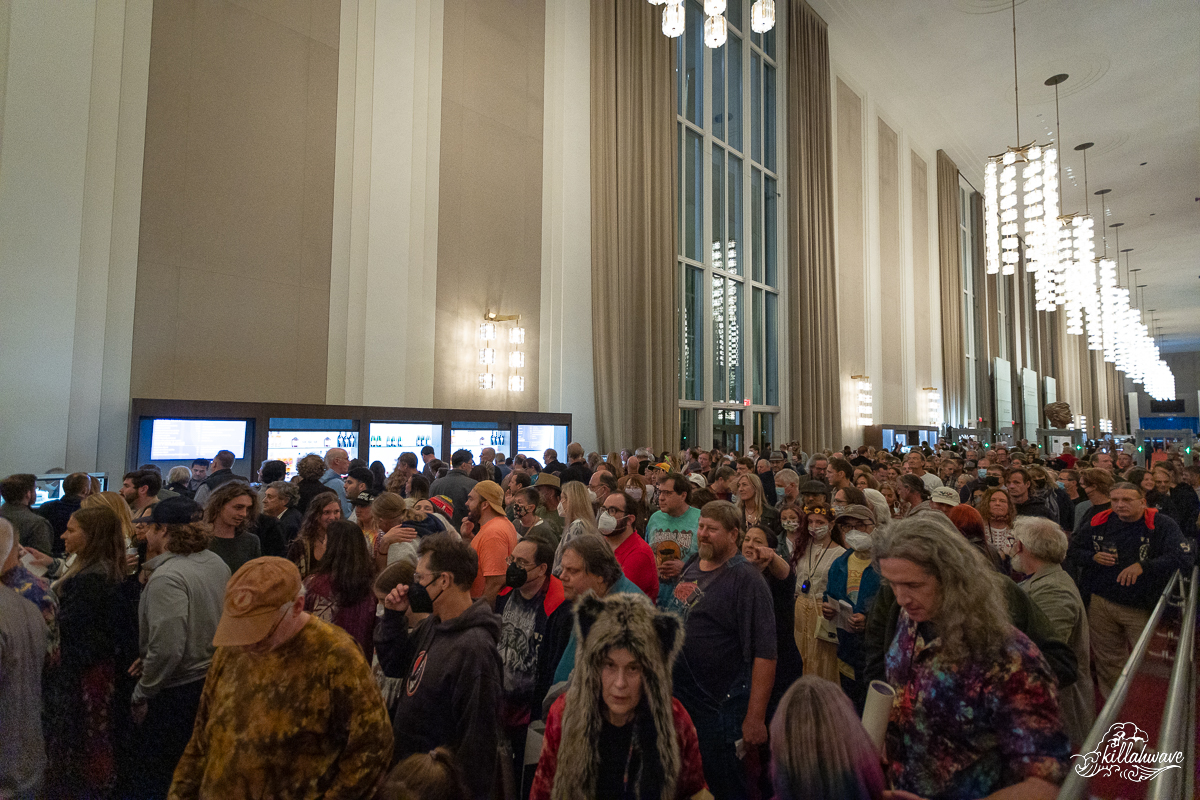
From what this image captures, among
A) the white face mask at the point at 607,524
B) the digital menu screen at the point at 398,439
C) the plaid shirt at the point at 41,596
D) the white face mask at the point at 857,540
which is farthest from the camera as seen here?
the digital menu screen at the point at 398,439

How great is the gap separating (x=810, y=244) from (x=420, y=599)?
60.0ft

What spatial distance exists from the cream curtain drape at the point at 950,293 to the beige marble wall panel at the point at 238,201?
81.0 ft

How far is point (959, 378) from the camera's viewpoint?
2717 cm

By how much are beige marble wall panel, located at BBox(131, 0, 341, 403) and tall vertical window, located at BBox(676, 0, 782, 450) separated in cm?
836

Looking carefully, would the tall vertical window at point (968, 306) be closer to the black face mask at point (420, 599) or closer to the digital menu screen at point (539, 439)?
the digital menu screen at point (539, 439)

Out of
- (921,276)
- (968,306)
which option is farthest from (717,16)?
(968,306)

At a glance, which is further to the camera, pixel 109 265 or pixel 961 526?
pixel 109 265

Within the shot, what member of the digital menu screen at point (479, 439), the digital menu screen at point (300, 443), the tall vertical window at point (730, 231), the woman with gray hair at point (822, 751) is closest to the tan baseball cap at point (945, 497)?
the woman with gray hair at point (822, 751)

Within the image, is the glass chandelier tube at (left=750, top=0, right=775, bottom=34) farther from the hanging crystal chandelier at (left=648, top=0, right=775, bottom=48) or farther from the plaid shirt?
the plaid shirt

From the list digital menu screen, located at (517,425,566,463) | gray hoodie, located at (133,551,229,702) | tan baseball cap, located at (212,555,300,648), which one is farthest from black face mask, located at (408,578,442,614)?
digital menu screen, located at (517,425,566,463)

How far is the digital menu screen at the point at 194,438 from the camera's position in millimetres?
7332

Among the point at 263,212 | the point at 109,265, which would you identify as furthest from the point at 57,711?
the point at 263,212

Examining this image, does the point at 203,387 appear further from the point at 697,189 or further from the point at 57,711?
the point at 697,189

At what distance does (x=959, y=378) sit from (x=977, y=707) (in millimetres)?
29129
